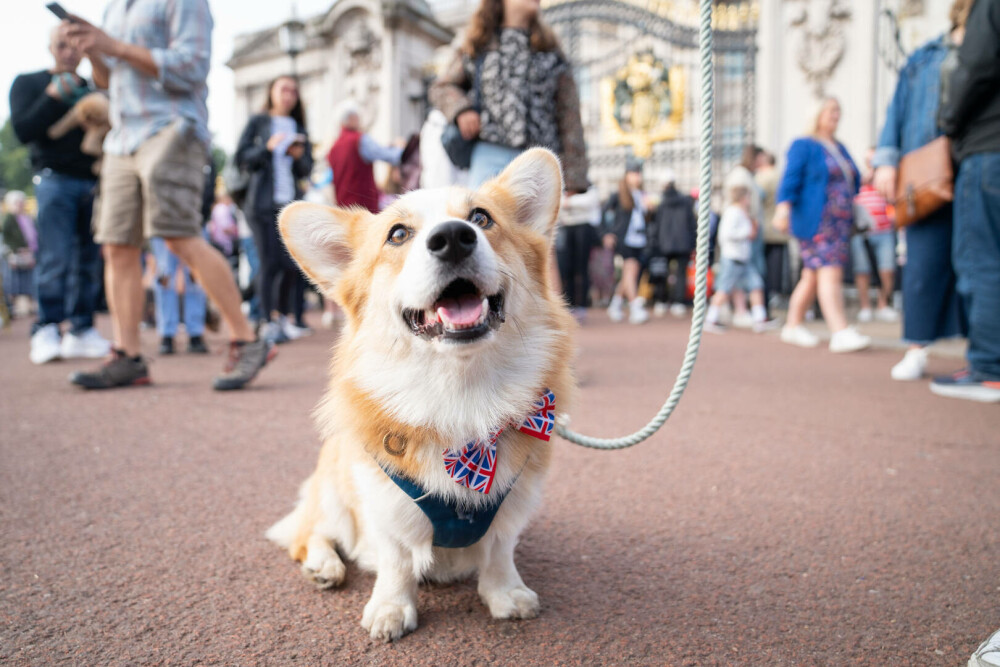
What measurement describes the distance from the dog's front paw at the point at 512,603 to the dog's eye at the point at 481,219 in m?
0.98

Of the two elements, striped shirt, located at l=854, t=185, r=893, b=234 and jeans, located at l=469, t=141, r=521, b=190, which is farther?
striped shirt, located at l=854, t=185, r=893, b=234

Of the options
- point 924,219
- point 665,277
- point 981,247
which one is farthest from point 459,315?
point 665,277

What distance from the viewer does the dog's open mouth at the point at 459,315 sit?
151 centimetres

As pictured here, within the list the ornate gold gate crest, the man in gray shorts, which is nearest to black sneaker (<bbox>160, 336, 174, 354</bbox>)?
the man in gray shorts

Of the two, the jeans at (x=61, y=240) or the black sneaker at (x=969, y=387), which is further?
the jeans at (x=61, y=240)

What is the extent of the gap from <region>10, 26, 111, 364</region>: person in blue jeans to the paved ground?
223 cm

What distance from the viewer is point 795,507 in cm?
235

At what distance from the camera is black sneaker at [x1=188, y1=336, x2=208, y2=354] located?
6435mm

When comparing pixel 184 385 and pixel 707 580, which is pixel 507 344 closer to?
pixel 707 580

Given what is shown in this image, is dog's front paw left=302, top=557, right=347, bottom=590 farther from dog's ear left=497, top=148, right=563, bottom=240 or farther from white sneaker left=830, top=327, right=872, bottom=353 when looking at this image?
white sneaker left=830, top=327, right=872, bottom=353

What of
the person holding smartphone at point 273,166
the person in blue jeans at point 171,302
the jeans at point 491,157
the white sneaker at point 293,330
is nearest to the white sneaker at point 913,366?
the jeans at point 491,157

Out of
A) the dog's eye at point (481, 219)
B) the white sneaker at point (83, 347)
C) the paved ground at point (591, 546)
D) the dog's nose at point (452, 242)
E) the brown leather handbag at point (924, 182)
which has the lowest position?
the paved ground at point (591, 546)

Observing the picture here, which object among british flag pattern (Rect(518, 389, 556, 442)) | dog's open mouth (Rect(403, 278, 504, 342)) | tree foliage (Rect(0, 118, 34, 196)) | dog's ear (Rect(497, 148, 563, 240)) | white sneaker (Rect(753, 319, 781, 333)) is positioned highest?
tree foliage (Rect(0, 118, 34, 196))

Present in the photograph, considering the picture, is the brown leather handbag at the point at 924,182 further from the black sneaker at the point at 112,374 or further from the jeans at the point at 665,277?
the jeans at the point at 665,277
